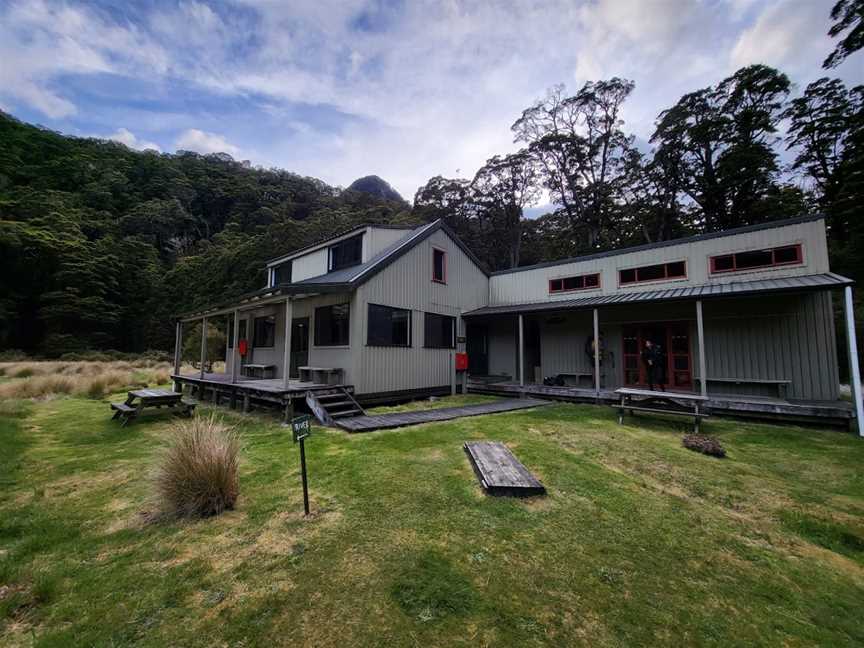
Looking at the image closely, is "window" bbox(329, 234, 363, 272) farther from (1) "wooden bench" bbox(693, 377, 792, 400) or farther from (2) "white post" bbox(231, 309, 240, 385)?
(1) "wooden bench" bbox(693, 377, 792, 400)

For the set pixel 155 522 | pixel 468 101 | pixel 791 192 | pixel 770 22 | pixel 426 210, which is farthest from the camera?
pixel 426 210

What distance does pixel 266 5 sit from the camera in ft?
30.6

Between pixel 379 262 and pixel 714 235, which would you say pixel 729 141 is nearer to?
pixel 714 235

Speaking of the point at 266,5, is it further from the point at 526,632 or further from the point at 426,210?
the point at 426,210

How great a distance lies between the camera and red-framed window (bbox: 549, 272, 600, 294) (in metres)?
12.6

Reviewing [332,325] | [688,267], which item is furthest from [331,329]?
[688,267]

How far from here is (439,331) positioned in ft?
40.5

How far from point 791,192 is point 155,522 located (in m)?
32.3

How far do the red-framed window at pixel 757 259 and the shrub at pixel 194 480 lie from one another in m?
12.7

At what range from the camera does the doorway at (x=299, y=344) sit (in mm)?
11816

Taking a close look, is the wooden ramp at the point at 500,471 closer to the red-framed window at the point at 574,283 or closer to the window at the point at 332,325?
the window at the point at 332,325

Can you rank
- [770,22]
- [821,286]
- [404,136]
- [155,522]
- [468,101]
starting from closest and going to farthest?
[155,522] < [821,286] < [468,101] < [770,22] < [404,136]

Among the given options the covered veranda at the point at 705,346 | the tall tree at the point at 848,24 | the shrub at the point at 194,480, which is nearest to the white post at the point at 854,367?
the covered veranda at the point at 705,346

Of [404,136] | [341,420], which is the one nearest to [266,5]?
[404,136]
